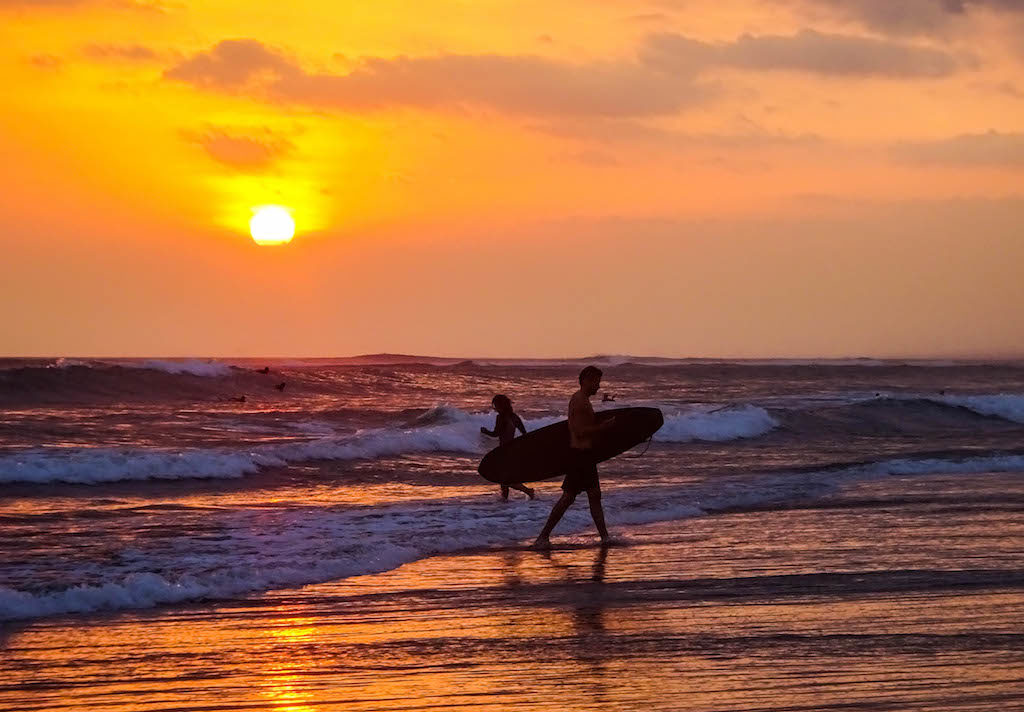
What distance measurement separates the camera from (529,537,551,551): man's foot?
12.5 m

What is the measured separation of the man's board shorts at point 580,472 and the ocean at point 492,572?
65 centimetres

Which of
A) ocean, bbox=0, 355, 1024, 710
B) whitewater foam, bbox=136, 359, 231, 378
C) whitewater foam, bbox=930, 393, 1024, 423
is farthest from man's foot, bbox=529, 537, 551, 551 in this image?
whitewater foam, bbox=136, 359, 231, 378

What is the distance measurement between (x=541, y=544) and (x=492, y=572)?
183 centimetres

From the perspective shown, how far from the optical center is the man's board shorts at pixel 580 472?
1281 cm

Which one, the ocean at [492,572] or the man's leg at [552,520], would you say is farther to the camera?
the man's leg at [552,520]

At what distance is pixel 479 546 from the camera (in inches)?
503

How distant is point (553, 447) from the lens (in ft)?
49.5

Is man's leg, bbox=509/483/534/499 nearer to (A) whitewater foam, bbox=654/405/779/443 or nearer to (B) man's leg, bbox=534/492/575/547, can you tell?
(B) man's leg, bbox=534/492/575/547

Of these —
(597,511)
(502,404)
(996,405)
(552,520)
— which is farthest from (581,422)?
(996,405)

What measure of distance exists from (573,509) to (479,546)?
3.03 m

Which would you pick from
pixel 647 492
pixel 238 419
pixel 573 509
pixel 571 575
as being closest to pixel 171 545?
pixel 571 575

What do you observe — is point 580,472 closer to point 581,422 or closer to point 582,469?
point 582,469

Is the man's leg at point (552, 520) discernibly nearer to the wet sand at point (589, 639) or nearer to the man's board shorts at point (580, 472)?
the man's board shorts at point (580, 472)

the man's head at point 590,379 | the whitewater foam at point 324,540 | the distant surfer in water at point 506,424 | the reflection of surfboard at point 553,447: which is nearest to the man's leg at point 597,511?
the whitewater foam at point 324,540
